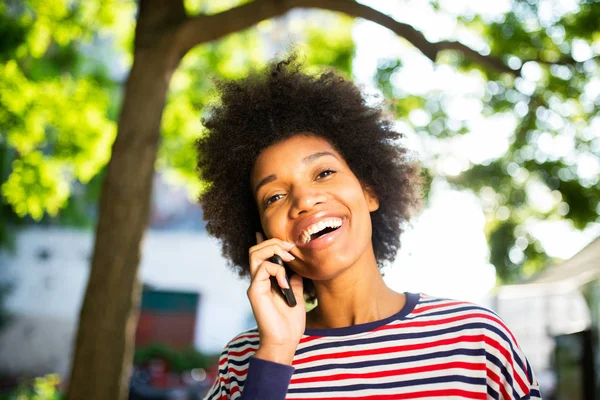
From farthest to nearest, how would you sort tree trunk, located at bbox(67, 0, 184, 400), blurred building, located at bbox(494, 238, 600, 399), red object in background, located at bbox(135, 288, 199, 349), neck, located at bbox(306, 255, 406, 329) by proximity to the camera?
red object in background, located at bbox(135, 288, 199, 349)
blurred building, located at bbox(494, 238, 600, 399)
tree trunk, located at bbox(67, 0, 184, 400)
neck, located at bbox(306, 255, 406, 329)

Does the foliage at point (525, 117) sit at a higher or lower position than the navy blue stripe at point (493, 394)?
higher

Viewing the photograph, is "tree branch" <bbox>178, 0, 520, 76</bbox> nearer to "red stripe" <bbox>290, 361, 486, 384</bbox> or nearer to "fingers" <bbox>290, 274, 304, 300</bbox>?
"fingers" <bbox>290, 274, 304, 300</bbox>

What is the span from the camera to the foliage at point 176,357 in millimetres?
18141

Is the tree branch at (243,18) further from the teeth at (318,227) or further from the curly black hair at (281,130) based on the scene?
the teeth at (318,227)

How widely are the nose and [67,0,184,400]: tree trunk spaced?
129 inches

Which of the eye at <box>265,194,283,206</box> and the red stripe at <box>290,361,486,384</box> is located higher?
the eye at <box>265,194,283,206</box>

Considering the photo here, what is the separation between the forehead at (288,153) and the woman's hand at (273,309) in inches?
10.8

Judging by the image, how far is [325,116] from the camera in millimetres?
2422

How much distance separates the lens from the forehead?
2154 mm

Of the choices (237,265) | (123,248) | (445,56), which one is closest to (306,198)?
(237,265)

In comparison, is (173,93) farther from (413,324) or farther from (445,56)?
(413,324)

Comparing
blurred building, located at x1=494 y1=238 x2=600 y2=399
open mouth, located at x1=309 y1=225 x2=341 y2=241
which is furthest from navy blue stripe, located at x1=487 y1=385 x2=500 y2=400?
blurred building, located at x1=494 y1=238 x2=600 y2=399

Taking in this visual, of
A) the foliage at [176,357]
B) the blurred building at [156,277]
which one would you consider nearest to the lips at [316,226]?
the foliage at [176,357]

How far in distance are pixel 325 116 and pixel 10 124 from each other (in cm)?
613
